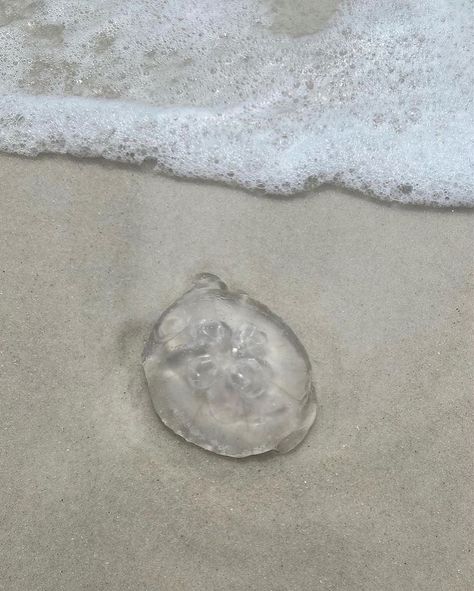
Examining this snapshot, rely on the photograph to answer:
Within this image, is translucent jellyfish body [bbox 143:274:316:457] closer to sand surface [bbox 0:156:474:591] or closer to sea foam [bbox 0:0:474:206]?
sand surface [bbox 0:156:474:591]

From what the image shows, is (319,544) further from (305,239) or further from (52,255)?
(52,255)

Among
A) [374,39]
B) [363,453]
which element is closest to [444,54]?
[374,39]

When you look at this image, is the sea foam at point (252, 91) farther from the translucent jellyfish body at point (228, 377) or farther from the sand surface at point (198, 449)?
the translucent jellyfish body at point (228, 377)

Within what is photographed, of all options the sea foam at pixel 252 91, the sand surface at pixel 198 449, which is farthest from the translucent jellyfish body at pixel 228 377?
the sea foam at pixel 252 91

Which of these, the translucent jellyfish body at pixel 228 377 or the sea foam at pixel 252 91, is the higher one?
the sea foam at pixel 252 91

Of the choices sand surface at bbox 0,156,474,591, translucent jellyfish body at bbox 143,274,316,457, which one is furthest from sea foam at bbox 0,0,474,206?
translucent jellyfish body at bbox 143,274,316,457
